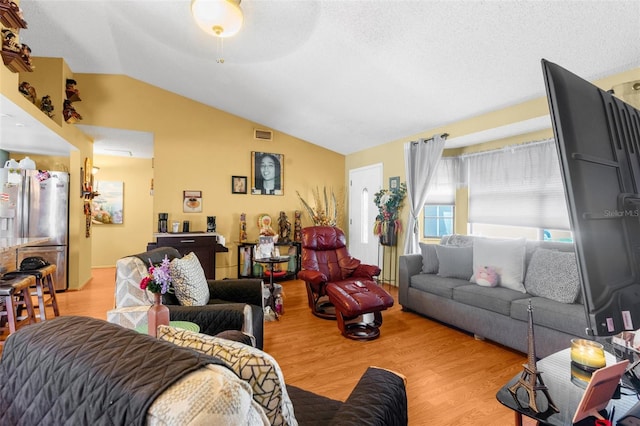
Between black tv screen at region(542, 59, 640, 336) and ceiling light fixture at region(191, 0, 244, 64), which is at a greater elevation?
ceiling light fixture at region(191, 0, 244, 64)

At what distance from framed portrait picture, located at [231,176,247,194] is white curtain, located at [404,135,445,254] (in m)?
2.87

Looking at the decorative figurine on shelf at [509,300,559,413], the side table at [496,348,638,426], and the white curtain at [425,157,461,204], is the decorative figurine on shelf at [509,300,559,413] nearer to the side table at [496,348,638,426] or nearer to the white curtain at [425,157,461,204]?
the side table at [496,348,638,426]

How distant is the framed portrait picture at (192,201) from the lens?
203 inches

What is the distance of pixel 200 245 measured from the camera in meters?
4.82

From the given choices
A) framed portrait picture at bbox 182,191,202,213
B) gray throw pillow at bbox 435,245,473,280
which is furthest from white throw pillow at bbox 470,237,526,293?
framed portrait picture at bbox 182,191,202,213

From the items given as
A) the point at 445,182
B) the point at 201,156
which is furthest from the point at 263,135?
the point at 445,182

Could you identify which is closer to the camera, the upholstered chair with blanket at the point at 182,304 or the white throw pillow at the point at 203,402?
the white throw pillow at the point at 203,402

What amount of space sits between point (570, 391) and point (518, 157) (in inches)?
131

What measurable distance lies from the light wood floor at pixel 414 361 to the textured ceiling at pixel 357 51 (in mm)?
2489

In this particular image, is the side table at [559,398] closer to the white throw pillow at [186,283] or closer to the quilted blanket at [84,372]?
the quilted blanket at [84,372]

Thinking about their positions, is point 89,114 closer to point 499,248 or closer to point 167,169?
point 167,169

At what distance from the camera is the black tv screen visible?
18.1 inches

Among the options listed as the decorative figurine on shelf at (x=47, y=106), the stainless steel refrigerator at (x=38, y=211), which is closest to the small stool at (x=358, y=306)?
the decorative figurine on shelf at (x=47, y=106)

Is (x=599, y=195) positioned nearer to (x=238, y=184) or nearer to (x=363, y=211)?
(x=363, y=211)
